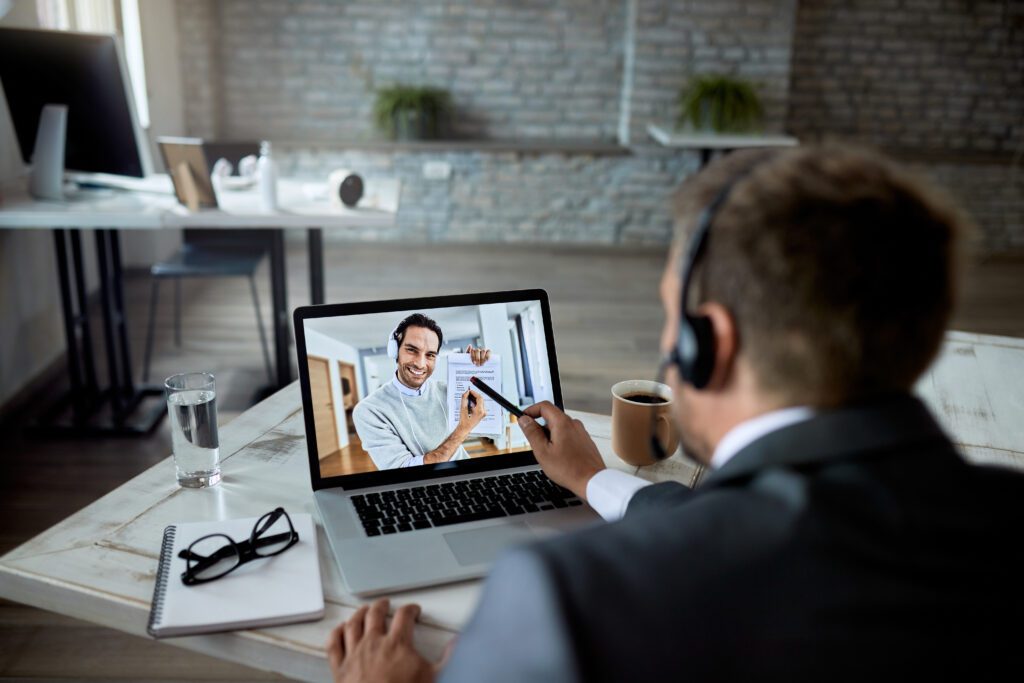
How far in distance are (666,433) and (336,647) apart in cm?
58

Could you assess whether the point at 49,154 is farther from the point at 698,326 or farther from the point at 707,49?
the point at 707,49

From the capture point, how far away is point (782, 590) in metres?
0.50

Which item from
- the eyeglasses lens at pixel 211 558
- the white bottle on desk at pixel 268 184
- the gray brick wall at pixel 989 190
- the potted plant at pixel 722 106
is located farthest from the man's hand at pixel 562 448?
the gray brick wall at pixel 989 190

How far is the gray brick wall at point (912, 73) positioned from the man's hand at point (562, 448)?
5.15m

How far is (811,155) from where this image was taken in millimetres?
617

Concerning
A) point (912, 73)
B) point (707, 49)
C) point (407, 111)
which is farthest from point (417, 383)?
point (912, 73)

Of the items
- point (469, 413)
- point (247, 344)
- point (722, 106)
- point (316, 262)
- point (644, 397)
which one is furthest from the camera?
point (722, 106)

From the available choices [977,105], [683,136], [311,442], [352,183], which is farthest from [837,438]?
[977,105]

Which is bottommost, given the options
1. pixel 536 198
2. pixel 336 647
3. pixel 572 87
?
pixel 536 198

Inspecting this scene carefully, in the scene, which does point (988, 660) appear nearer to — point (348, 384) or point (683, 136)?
point (348, 384)

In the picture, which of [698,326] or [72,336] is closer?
[698,326]

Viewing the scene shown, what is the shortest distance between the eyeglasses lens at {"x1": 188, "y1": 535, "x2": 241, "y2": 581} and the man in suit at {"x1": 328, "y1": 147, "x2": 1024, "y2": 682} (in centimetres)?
42

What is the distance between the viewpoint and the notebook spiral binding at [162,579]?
842mm

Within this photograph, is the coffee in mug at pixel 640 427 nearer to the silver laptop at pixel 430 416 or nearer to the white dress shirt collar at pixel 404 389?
the silver laptop at pixel 430 416
